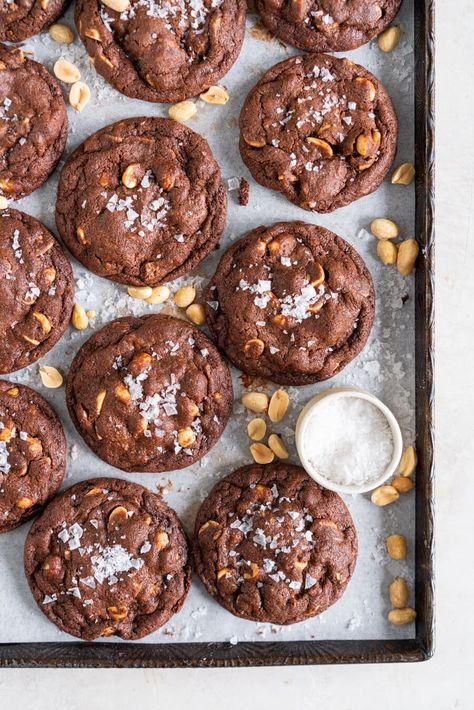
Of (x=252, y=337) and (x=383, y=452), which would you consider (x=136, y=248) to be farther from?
(x=383, y=452)

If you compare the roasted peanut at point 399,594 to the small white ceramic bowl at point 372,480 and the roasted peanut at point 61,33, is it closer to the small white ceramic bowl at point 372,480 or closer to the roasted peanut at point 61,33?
the small white ceramic bowl at point 372,480

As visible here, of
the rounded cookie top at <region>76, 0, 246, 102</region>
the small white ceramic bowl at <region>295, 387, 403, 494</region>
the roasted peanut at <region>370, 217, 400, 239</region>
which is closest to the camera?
the small white ceramic bowl at <region>295, 387, 403, 494</region>

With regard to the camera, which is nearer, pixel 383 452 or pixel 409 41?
pixel 383 452

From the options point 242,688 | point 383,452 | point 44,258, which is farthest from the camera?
point 242,688

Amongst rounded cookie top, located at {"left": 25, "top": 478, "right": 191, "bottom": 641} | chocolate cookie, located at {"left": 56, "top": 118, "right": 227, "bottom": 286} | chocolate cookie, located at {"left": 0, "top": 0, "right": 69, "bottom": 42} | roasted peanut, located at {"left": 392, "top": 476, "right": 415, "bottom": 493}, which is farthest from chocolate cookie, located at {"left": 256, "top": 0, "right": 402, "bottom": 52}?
rounded cookie top, located at {"left": 25, "top": 478, "right": 191, "bottom": 641}

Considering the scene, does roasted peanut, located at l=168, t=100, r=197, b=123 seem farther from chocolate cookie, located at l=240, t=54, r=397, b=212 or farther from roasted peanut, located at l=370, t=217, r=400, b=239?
roasted peanut, located at l=370, t=217, r=400, b=239
